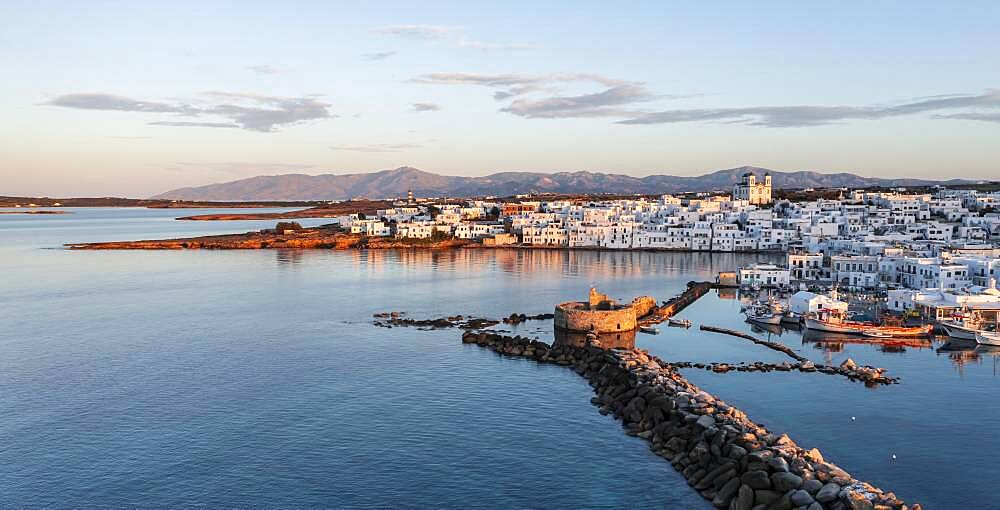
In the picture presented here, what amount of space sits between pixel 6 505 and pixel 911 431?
58.7ft

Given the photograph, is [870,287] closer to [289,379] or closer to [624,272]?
[624,272]

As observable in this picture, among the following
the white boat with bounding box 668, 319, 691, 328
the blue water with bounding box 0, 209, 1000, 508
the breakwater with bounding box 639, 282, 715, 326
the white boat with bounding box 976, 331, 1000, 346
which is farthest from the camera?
the breakwater with bounding box 639, 282, 715, 326

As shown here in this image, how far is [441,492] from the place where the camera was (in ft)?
45.6

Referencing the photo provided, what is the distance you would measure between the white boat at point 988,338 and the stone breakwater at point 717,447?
12.1m

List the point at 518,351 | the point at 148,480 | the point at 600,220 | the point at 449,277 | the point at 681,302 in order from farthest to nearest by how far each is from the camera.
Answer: the point at 600,220
the point at 449,277
the point at 681,302
the point at 518,351
the point at 148,480

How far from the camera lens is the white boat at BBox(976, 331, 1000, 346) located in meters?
26.1

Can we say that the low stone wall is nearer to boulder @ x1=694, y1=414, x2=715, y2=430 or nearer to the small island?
boulder @ x1=694, y1=414, x2=715, y2=430

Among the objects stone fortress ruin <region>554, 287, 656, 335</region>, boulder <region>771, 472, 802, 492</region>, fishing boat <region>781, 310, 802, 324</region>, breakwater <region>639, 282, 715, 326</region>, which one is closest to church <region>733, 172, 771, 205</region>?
breakwater <region>639, 282, 715, 326</region>

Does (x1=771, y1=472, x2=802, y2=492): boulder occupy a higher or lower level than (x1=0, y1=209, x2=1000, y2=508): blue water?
higher

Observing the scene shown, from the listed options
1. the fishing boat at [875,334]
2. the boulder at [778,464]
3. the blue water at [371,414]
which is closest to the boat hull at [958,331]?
the fishing boat at [875,334]

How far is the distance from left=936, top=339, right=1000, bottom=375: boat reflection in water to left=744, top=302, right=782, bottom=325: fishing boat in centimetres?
583

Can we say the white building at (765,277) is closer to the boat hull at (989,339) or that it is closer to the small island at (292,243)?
the boat hull at (989,339)

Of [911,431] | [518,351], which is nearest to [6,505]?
[518,351]

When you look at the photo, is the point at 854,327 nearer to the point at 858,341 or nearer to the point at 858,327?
the point at 858,327
